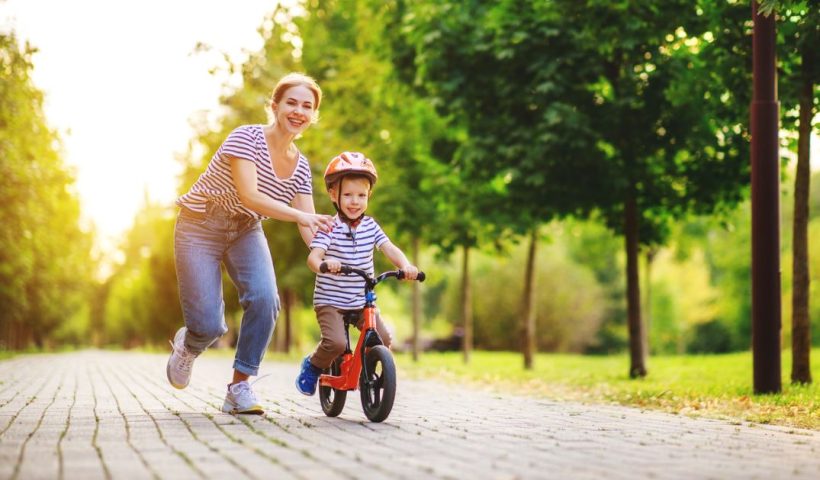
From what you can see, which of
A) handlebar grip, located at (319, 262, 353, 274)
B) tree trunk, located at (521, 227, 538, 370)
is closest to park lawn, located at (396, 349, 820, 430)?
handlebar grip, located at (319, 262, 353, 274)

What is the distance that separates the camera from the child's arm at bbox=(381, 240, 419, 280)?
654 centimetres

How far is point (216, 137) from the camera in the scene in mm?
23969

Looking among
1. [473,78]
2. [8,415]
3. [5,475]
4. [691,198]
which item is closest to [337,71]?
[473,78]

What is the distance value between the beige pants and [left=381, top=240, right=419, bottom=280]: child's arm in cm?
43

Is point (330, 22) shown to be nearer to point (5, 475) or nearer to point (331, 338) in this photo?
point (331, 338)

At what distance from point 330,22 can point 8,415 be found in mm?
19000

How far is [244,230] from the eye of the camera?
6.95 metres

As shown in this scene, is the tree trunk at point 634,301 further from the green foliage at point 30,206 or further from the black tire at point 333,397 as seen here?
the green foliage at point 30,206

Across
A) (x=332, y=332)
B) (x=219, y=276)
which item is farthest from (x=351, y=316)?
(x=219, y=276)

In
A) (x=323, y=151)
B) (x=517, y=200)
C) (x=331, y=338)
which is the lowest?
(x=331, y=338)

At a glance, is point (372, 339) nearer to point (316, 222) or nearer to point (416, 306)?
point (316, 222)

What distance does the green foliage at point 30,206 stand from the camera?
15.9 metres

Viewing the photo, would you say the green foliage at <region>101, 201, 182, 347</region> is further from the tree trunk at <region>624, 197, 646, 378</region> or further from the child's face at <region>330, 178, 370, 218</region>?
the child's face at <region>330, 178, 370, 218</region>

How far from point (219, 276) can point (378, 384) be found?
52.3 inches
